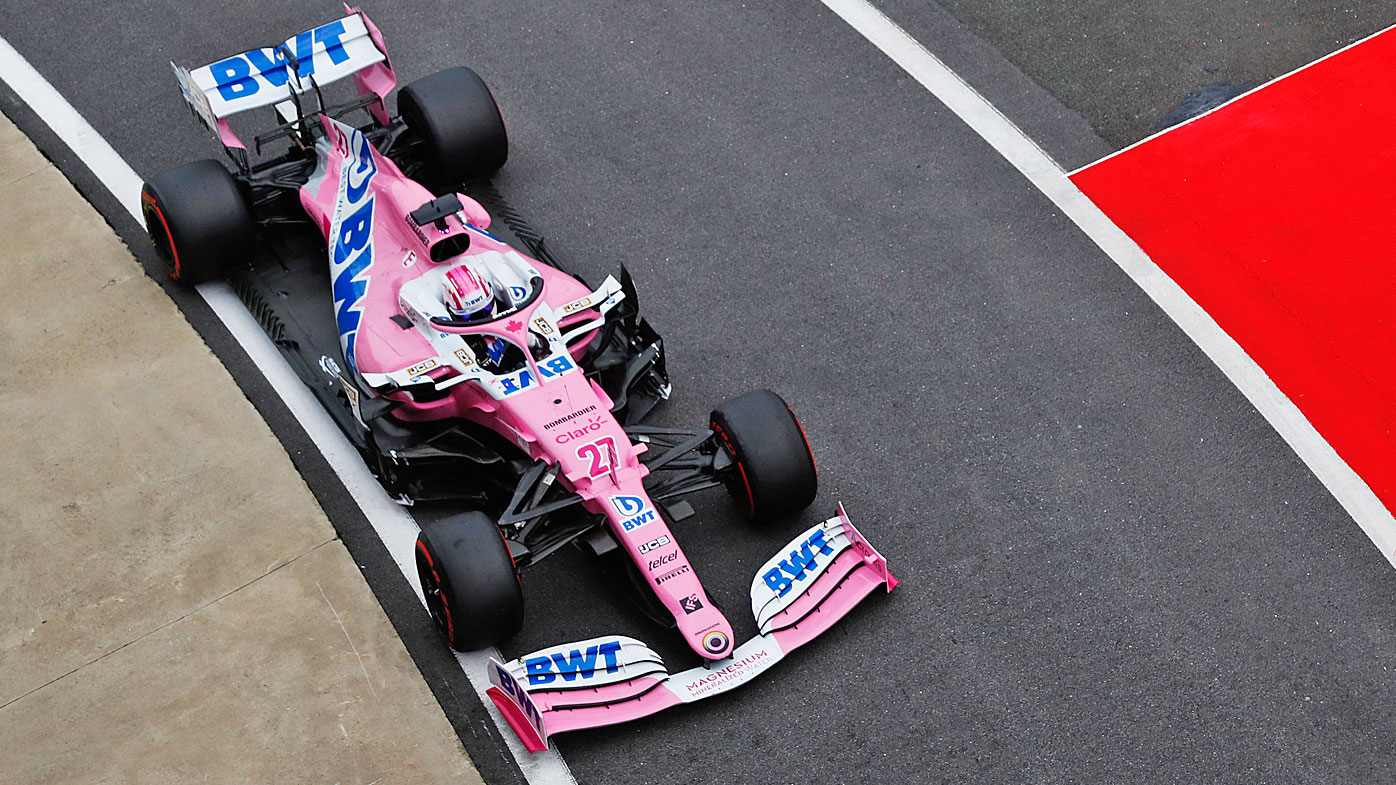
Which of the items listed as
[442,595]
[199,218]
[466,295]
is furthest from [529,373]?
[199,218]

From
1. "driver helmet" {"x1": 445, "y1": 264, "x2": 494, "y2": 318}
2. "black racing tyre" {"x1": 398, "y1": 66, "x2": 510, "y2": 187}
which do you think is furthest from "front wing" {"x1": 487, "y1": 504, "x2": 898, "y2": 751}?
"black racing tyre" {"x1": 398, "y1": 66, "x2": 510, "y2": 187}

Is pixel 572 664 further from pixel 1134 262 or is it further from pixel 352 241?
pixel 1134 262

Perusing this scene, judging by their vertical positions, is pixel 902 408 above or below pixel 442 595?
below

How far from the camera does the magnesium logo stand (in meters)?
8.75

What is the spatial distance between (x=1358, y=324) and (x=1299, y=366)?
24.4 inches

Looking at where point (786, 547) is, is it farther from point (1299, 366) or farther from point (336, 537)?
point (1299, 366)

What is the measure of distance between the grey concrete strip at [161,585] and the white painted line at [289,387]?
0.26 metres

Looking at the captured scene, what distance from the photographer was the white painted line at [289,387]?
24.6 ft

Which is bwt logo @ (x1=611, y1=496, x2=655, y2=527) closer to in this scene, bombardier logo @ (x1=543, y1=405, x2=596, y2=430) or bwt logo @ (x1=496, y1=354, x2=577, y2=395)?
bombardier logo @ (x1=543, y1=405, x2=596, y2=430)

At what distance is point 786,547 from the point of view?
792 centimetres

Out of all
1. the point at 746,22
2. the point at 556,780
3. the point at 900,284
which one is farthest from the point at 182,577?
the point at 746,22

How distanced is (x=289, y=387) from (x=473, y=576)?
2553mm

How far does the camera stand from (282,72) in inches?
378

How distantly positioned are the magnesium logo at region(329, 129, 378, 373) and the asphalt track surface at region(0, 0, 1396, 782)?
796mm
